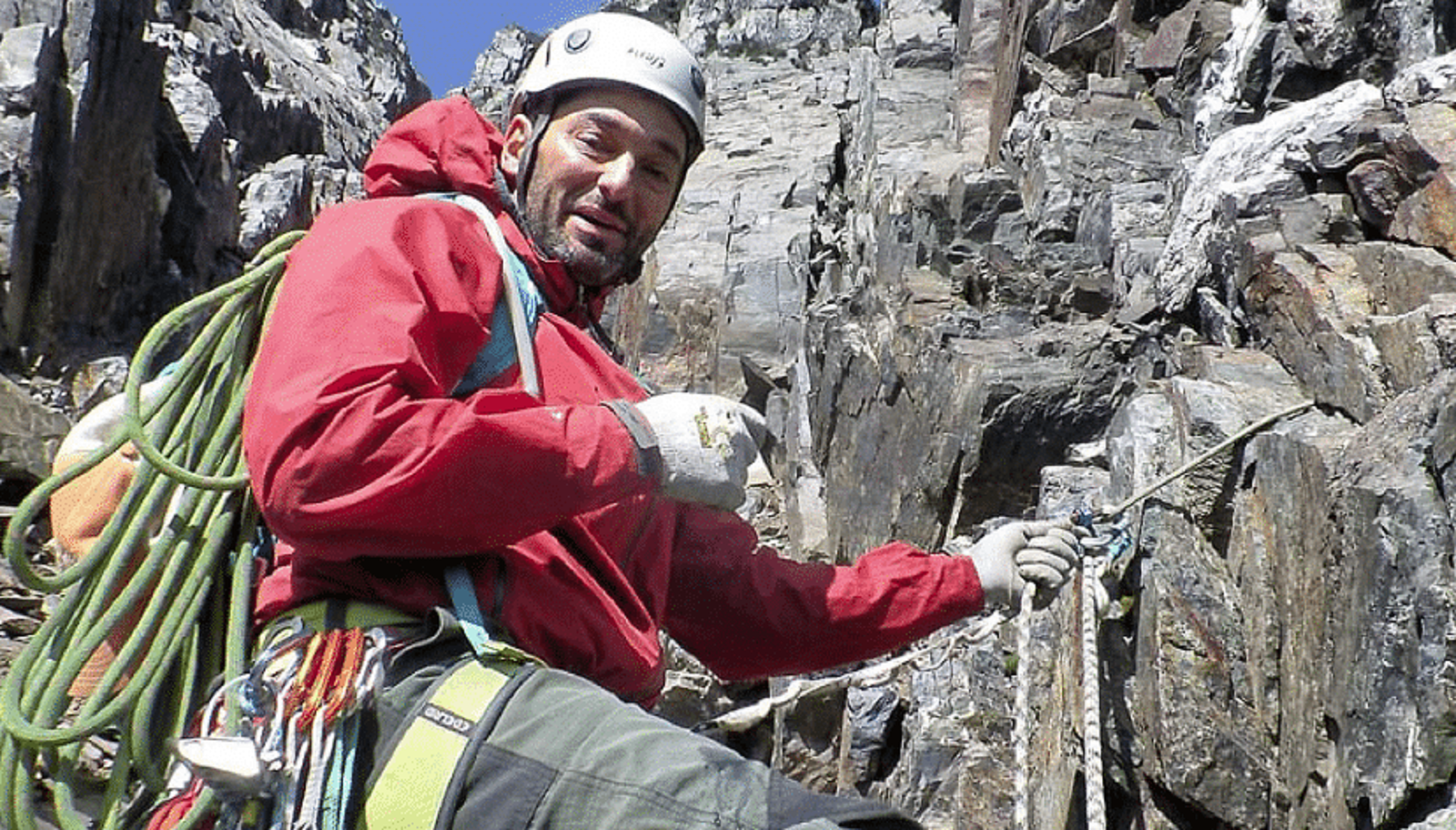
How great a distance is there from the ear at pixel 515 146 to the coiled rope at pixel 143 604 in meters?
0.89

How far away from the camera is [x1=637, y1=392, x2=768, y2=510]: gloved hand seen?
3.70 m

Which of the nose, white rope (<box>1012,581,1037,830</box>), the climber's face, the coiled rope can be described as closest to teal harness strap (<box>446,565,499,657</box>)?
the coiled rope

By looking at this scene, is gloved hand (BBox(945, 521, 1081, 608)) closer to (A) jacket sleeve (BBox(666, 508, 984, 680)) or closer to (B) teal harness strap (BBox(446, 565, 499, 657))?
(A) jacket sleeve (BBox(666, 508, 984, 680))

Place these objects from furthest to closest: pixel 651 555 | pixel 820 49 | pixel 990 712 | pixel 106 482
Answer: pixel 820 49 → pixel 990 712 → pixel 651 555 → pixel 106 482

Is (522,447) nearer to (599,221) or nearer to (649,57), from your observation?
(599,221)

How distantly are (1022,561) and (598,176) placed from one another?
2084 mm

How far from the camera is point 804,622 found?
4.91 metres

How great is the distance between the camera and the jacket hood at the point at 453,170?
13.8 ft

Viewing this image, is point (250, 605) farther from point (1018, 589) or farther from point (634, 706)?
point (1018, 589)

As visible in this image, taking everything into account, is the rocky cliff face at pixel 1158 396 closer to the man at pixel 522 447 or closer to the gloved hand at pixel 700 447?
the man at pixel 522 447

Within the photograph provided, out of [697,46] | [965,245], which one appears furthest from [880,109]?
[697,46]

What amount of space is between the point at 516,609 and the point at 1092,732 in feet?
8.11

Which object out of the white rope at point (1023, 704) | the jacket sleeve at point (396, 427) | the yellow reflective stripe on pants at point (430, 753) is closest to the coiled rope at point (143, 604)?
Answer: the jacket sleeve at point (396, 427)

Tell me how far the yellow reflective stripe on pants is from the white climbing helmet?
73.5 inches
